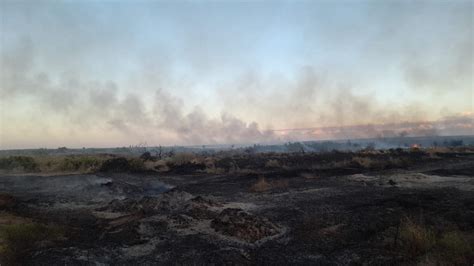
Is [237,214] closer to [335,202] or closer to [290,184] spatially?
[335,202]

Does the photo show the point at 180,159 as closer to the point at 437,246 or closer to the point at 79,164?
the point at 79,164

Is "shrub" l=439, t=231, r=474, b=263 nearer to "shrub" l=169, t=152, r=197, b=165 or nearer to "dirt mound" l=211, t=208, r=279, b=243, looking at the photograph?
"dirt mound" l=211, t=208, r=279, b=243

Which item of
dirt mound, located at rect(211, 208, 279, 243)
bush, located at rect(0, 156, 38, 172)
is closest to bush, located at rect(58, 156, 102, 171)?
bush, located at rect(0, 156, 38, 172)

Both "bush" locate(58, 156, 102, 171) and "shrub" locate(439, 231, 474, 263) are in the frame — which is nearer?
"shrub" locate(439, 231, 474, 263)

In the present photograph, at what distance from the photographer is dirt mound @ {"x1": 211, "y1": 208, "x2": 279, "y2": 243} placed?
9.89 m

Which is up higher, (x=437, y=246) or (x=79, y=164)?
(x=79, y=164)

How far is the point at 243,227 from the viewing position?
33.6ft

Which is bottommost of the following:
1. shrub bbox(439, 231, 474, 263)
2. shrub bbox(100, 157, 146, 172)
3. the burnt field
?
the burnt field

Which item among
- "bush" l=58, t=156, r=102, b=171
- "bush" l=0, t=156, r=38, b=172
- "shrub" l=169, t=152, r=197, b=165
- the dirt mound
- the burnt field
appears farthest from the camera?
"shrub" l=169, t=152, r=197, b=165

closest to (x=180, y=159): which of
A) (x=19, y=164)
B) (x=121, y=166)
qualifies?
(x=121, y=166)

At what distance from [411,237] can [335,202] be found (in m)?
6.37

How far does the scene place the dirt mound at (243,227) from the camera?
9.89m

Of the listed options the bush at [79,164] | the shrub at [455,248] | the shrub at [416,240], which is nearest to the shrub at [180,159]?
the bush at [79,164]

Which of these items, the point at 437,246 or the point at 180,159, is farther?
the point at 180,159
